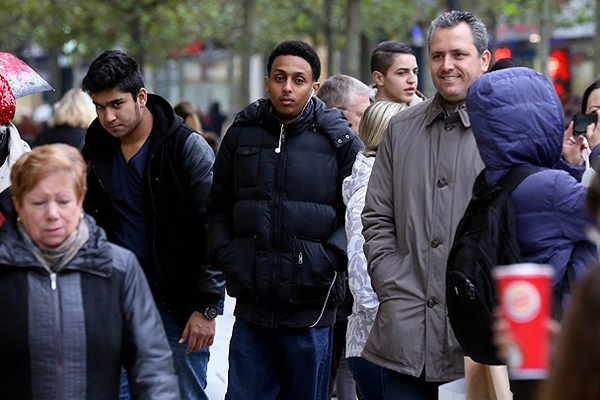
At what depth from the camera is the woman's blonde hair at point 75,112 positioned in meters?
10.5

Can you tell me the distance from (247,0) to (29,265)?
21.7 metres

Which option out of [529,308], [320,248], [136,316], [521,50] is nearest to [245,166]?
[320,248]

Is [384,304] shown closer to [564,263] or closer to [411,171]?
[411,171]

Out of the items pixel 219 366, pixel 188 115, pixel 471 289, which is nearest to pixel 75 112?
pixel 188 115

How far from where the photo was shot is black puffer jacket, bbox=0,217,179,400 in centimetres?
393

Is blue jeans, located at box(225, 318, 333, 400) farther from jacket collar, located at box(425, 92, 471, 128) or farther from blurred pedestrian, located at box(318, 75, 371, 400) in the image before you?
blurred pedestrian, located at box(318, 75, 371, 400)

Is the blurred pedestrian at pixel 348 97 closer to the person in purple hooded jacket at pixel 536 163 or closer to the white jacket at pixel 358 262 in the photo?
the white jacket at pixel 358 262

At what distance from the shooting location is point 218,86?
72375 millimetres

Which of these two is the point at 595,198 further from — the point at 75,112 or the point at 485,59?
the point at 75,112

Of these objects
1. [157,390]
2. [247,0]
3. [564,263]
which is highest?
[247,0]

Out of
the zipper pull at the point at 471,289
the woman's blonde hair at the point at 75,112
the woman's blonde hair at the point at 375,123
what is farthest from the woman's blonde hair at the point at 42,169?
the woman's blonde hair at the point at 75,112

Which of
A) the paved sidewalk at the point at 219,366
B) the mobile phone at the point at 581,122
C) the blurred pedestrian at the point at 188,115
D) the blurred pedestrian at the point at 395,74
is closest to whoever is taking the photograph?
the mobile phone at the point at 581,122

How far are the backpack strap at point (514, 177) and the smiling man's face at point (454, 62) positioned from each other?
3.51 feet

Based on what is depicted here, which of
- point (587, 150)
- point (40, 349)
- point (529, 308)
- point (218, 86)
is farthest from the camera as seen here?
point (218, 86)
